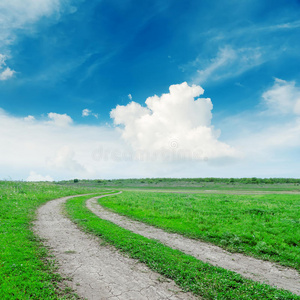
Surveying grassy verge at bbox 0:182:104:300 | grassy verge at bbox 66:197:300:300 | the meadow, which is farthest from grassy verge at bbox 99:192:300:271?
grassy verge at bbox 0:182:104:300

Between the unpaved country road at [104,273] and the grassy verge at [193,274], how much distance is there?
1.54ft

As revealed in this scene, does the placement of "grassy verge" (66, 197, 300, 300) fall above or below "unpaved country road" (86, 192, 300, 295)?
above

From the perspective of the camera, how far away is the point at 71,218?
19.9 m

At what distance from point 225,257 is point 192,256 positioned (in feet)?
6.47

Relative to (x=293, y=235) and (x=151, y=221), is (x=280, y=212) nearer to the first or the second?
(x=293, y=235)

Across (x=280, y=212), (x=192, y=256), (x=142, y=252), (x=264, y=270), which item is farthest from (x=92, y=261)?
(x=280, y=212)

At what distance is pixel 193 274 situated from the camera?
8.60m

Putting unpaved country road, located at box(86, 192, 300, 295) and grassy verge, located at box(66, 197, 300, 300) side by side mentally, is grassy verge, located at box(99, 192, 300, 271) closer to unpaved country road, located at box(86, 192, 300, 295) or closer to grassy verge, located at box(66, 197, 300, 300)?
unpaved country road, located at box(86, 192, 300, 295)

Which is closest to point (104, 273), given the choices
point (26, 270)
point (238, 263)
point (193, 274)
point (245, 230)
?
point (26, 270)

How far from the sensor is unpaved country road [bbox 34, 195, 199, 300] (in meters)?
7.32

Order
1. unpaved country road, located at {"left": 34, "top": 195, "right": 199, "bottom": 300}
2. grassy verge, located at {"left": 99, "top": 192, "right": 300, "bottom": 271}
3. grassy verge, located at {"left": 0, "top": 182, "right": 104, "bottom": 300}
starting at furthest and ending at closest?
grassy verge, located at {"left": 99, "top": 192, "right": 300, "bottom": 271} → unpaved country road, located at {"left": 34, "top": 195, "right": 199, "bottom": 300} → grassy verge, located at {"left": 0, "top": 182, "right": 104, "bottom": 300}

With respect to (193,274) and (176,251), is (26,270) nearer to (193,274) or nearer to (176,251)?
(193,274)

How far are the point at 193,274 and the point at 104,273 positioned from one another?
386 cm

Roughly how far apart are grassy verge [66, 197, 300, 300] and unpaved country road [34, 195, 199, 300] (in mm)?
468
